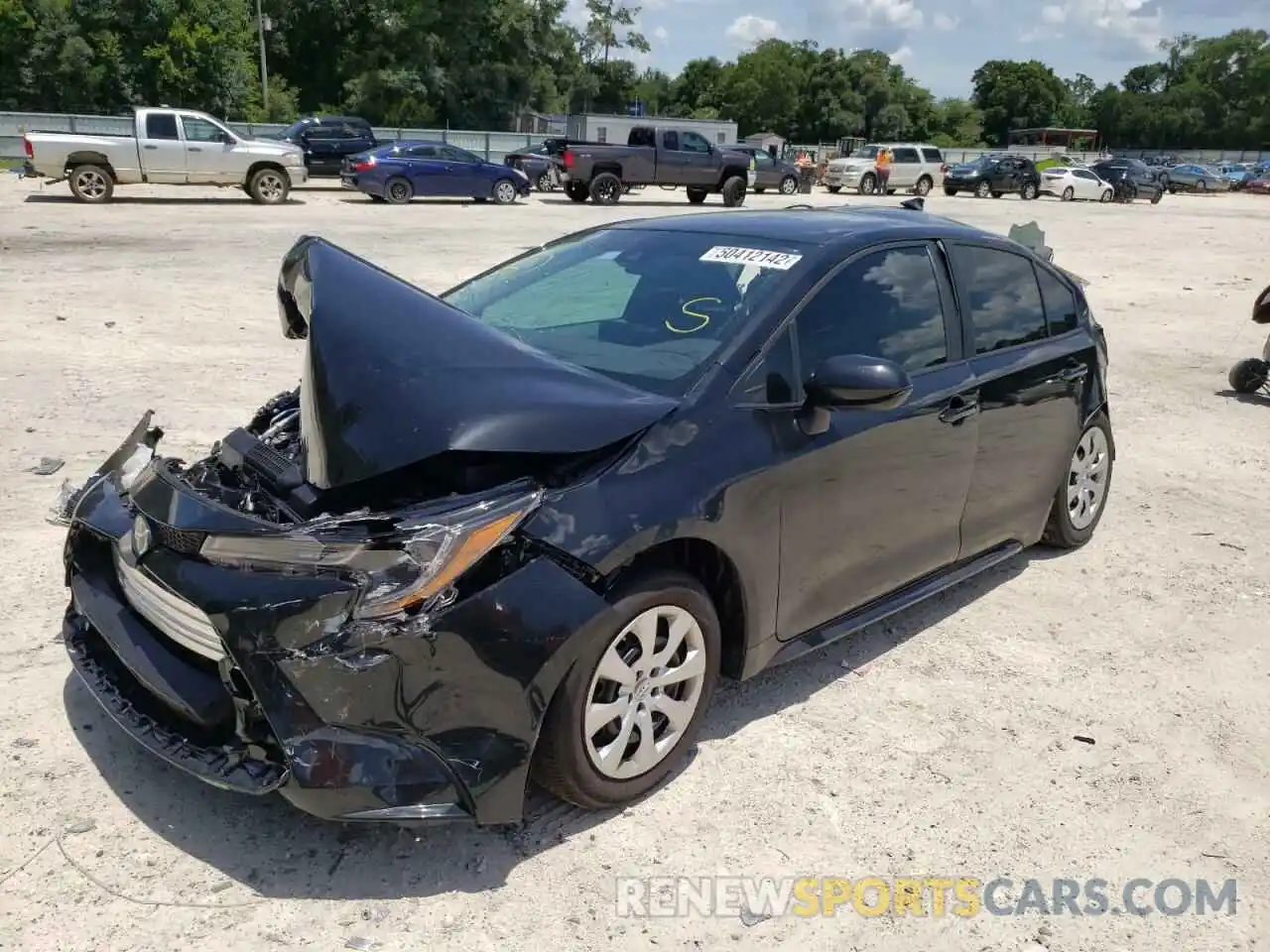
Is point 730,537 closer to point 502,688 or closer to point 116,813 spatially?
point 502,688

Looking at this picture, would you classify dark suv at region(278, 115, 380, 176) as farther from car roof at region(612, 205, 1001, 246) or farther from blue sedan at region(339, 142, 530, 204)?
car roof at region(612, 205, 1001, 246)

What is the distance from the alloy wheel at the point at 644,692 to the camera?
288 cm

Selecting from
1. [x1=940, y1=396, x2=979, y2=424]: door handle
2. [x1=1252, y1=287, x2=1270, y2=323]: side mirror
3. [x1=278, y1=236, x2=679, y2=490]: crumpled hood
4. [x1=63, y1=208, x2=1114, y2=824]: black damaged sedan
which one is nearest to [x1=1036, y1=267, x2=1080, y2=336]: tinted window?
[x1=63, y1=208, x2=1114, y2=824]: black damaged sedan

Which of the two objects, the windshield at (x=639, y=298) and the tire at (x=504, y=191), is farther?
the tire at (x=504, y=191)

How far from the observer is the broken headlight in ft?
8.22

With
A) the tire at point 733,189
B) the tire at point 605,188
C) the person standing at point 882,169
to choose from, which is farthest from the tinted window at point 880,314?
the person standing at point 882,169

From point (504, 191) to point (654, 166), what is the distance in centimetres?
427

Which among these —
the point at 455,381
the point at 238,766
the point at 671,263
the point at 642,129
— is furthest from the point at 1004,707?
the point at 642,129

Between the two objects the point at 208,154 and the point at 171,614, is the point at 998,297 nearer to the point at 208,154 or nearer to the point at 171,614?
the point at 171,614

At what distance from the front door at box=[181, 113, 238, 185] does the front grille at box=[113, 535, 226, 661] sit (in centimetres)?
2129

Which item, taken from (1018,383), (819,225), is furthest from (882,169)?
(819,225)

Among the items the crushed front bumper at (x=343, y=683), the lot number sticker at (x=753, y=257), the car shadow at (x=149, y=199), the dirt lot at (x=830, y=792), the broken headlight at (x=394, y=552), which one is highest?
the lot number sticker at (x=753, y=257)

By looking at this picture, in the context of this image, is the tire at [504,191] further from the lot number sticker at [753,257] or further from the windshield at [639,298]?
the lot number sticker at [753,257]

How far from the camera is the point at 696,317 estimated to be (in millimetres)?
3541
